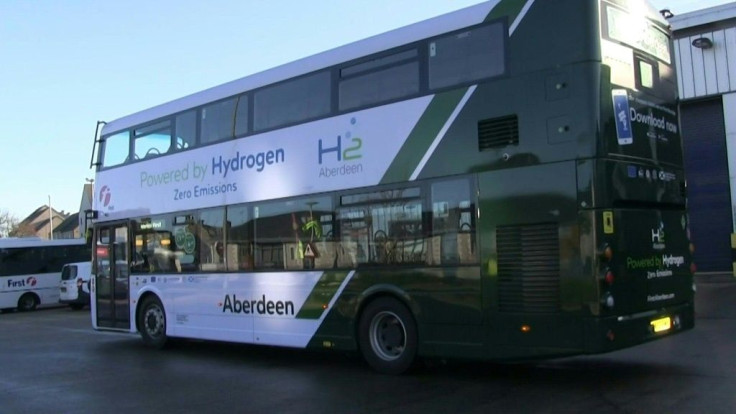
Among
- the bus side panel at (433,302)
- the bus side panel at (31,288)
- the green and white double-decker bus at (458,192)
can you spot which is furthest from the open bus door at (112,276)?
the bus side panel at (31,288)

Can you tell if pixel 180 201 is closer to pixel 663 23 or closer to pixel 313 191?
pixel 313 191

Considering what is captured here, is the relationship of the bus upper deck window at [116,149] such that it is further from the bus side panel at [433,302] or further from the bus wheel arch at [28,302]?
the bus wheel arch at [28,302]

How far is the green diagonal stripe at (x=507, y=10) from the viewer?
7.54 meters

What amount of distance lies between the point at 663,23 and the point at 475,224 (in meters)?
3.63

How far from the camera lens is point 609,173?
22.7ft

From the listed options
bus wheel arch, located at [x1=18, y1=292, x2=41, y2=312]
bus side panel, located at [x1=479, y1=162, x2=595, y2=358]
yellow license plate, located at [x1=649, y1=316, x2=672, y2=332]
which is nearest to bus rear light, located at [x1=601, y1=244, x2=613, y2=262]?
bus side panel, located at [x1=479, y1=162, x2=595, y2=358]

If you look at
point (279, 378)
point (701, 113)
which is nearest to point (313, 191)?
point (279, 378)

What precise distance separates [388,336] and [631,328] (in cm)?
305

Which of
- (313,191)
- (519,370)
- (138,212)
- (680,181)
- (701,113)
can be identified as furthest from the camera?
(701,113)

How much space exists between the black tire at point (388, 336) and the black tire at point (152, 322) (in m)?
5.10

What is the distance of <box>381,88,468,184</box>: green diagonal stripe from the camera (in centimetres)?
811

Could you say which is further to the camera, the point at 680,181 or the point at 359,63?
the point at 359,63

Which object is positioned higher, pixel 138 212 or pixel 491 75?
pixel 491 75

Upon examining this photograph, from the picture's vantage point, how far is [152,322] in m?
12.6
